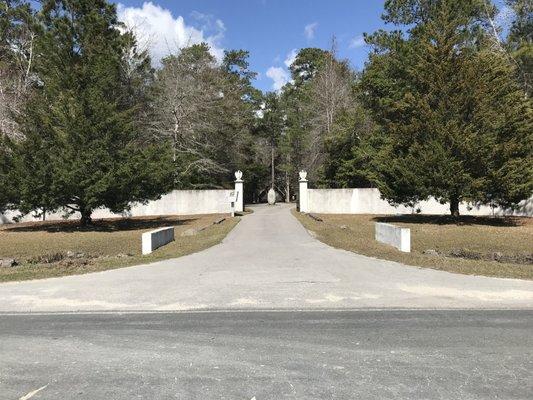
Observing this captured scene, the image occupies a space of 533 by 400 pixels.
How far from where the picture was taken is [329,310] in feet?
25.8

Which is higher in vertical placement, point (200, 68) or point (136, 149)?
point (200, 68)

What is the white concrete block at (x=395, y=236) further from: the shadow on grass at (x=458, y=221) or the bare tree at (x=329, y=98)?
the bare tree at (x=329, y=98)

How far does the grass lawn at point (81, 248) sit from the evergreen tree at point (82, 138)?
1746 mm

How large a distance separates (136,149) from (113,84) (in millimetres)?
4218

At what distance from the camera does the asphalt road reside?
4445 mm

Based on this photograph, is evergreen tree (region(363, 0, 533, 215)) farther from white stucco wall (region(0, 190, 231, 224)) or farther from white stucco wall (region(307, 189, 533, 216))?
white stucco wall (region(0, 190, 231, 224))

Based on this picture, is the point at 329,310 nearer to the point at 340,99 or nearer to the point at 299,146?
the point at 340,99

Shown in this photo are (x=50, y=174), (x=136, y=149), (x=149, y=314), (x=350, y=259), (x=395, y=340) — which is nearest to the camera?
(x=395, y=340)

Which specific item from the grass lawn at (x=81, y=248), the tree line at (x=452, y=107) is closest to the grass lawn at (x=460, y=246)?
the tree line at (x=452, y=107)

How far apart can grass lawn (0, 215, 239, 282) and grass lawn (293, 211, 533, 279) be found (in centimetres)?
552

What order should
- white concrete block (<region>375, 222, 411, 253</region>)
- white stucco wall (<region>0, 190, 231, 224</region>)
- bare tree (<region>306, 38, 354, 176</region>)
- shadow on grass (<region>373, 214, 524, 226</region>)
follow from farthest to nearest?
1. bare tree (<region>306, 38, 354, 176</region>)
2. white stucco wall (<region>0, 190, 231, 224</region>)
3. shadow on grass (<region>373, 214, 524, 226</region>)
4. white concrete block (<region>375, 222, 411, 253</region>)

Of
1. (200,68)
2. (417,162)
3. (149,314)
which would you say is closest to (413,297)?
(149,314)

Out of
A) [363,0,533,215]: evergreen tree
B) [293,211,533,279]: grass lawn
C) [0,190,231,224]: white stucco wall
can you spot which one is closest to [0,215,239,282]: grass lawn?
[293,211,533,279]: grass lawn

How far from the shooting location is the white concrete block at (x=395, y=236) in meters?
15.5
